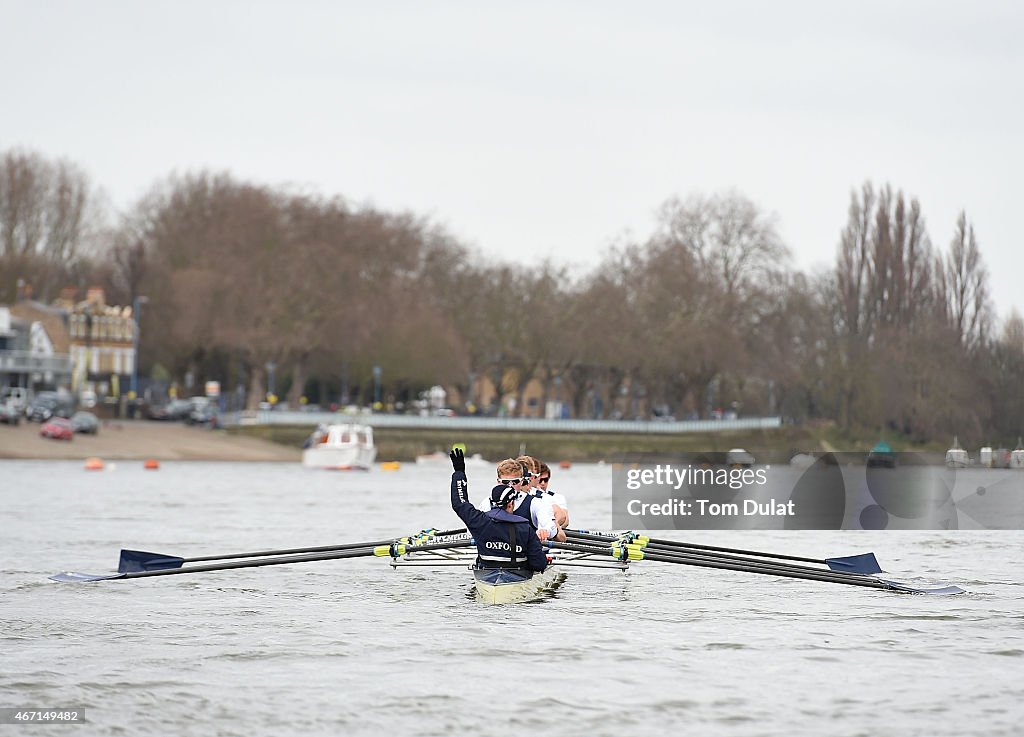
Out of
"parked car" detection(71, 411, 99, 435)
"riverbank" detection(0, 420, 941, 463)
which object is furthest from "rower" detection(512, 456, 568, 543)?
"parked car" detection(71, 411, 99, 435)

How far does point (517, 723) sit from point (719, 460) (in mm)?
16763

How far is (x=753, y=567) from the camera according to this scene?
699 inches

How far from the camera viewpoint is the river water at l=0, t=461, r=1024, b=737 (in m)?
11.6

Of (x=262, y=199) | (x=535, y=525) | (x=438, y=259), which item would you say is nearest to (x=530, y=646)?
(x=535, y=525)

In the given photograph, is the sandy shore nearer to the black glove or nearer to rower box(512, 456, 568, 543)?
rower box(512, 456, 568, 543)

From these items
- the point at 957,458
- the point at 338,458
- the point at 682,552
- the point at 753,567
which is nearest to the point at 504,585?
the point at 753,567

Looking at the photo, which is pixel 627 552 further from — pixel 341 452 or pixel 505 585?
pixel 341 452

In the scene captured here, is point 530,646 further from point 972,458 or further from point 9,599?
point 972,458

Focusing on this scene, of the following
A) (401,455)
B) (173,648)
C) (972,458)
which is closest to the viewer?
(173,648)

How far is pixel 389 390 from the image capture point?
96.2m

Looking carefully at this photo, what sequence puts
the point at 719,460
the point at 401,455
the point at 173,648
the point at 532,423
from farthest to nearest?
the point at 532,423 < the point at 401,455 < the point at 719,460 < the point at 173,648

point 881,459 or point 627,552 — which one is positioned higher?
point 881,459

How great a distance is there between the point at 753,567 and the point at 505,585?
3064 mm

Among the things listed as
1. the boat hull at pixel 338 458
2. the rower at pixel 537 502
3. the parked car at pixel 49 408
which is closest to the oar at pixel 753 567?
the rower at pixel 537 502
